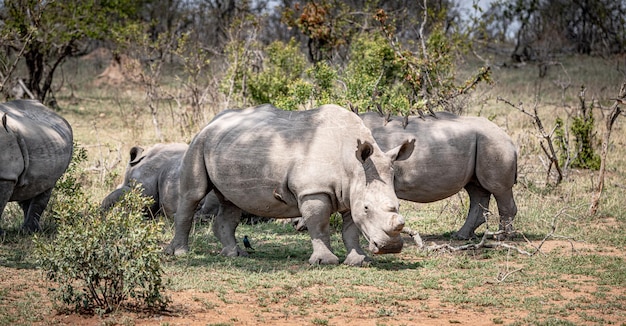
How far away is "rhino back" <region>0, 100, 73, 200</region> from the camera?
392 inches

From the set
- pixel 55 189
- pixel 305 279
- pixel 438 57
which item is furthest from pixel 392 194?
pixel 438 57

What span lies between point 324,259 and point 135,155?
15.2ft

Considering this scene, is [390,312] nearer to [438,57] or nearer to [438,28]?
[438,57]

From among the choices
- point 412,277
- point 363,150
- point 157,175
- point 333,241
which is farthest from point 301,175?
point 157,175

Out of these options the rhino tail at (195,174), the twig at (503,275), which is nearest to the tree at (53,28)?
the rhino tail at (195,174)

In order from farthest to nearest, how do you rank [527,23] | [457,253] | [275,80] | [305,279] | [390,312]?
[527,23], [275,80], [457,253], [305,279], [390,312]

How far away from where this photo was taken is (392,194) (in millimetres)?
8461

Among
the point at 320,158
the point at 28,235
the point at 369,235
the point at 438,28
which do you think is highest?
the point at 438,28

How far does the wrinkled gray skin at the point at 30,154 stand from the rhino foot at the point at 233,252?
2500mm

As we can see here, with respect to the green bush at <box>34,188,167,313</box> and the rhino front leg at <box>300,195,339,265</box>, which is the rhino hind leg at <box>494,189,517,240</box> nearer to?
the rhino front leg at <box>300,195,339,265</box>

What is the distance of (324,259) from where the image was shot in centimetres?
876

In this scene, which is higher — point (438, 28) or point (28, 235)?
point (438, 28)

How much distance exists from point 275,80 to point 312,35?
450 cm

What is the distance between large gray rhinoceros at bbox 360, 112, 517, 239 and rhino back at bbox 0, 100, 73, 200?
12.6 ft
